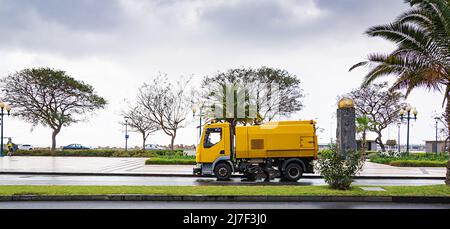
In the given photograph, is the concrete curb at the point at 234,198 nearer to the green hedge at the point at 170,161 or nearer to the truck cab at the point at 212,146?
the truck cab at the point at 212,146

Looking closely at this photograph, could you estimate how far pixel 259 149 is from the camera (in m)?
Result: 16.2

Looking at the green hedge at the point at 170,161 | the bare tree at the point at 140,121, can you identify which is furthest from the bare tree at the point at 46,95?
the green hedge at the point at 170,161

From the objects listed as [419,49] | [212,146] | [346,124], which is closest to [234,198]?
[212,146]

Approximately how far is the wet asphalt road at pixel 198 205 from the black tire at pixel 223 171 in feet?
18.9

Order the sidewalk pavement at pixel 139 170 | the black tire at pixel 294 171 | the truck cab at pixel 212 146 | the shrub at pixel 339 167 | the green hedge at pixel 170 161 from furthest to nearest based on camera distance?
1. the green hedge at pixel 170 161
2. the sidewalk pavement at pixel 139 170
3. the truck cab at pixel 212 146
4. the black tire at pixel 294 171
5. the shrub at pixel 339 167

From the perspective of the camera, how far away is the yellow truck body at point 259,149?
16125 millimetres

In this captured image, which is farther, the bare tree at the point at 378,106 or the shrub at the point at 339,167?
the bare tree at the point at 378,106

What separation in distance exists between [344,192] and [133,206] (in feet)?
19.0

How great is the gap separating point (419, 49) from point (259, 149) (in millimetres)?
6845

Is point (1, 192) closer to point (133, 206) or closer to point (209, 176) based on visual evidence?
point (133, 206)

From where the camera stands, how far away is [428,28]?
13.2 m

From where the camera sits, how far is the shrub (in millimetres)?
11922

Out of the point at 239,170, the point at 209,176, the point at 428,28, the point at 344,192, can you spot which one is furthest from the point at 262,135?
the point at 428,28

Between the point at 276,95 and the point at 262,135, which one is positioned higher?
the point at 276,95
